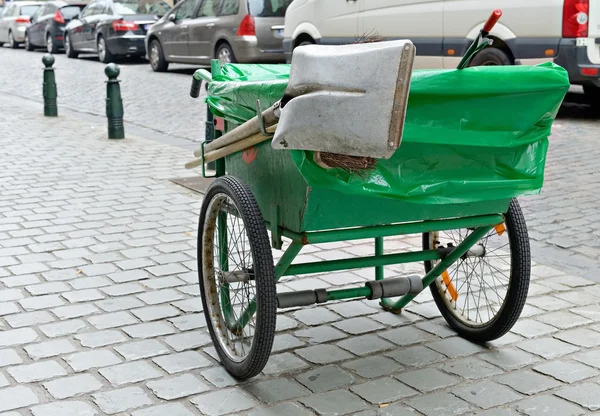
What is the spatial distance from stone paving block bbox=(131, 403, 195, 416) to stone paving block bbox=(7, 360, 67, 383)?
0.53m

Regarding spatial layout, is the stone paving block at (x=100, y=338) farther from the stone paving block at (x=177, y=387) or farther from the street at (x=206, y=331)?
the stone paving block at (x=177, y=387)

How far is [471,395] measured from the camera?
3.55m

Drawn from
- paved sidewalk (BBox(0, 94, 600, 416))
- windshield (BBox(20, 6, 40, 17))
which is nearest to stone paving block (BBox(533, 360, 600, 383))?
paved sidewalk (BBox(0, 94, 600, 416))

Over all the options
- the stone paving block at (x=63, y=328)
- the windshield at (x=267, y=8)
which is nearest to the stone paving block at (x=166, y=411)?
the stone paving block at (x=63, y=328)

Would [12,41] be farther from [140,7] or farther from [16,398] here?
[16,398]

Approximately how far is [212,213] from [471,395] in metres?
1.35

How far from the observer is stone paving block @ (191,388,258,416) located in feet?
11.3

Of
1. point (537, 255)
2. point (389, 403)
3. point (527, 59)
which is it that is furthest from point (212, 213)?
point (527, 59)

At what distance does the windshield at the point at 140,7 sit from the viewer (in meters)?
20.4

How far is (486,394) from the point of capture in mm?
3555

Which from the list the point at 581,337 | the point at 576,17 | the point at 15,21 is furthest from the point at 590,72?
the point at 15,21

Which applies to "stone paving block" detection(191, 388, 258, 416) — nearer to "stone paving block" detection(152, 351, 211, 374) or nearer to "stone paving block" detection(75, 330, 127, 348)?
"stone paving block" detection(152, 351, 211, 374)

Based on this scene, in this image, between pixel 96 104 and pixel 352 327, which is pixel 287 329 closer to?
pixel 352 327

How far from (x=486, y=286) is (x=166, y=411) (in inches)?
79.9
